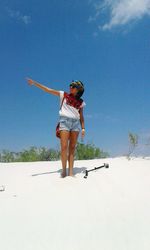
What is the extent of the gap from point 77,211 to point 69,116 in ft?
6.60

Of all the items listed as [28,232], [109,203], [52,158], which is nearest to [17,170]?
[109,203]

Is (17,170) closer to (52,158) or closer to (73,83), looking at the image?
(73,83)

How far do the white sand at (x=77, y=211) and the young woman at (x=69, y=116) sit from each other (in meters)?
0.40

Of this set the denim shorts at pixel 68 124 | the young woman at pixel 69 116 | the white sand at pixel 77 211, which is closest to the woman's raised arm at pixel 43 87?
the young woman at pixel 69 116

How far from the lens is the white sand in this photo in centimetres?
359

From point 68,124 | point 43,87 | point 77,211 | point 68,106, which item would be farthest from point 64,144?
point 77,211

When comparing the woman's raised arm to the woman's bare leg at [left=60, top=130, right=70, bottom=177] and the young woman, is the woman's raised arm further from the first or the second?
the woman's bare leg at [left=60, top=130, right=70, bottom=177]

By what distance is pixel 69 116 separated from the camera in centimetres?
593

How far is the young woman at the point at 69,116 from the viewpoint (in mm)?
5883

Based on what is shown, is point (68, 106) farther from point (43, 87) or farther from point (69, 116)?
point (43, 87)

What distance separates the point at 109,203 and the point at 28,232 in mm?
1218

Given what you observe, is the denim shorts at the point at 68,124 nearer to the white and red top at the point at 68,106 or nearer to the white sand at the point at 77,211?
the white and red top at the point at 68,106

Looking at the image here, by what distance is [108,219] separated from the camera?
4090mm

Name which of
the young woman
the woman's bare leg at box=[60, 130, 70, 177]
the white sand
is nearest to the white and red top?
the young woman
